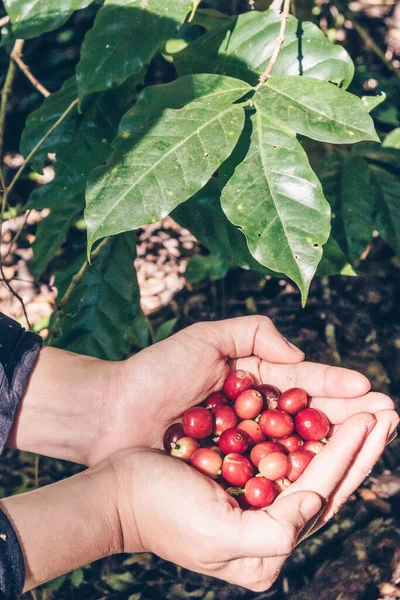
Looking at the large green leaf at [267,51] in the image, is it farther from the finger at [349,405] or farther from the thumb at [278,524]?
the thumb at [278,524]

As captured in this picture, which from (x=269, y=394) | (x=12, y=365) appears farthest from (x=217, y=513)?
(x=12, y=365)

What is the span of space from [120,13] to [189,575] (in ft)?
7.18

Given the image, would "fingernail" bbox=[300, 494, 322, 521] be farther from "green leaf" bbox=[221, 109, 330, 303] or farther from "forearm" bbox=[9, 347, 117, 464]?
"forearm" bbox=[9, 347, 117, 464]

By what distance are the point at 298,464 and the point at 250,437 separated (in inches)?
9.9

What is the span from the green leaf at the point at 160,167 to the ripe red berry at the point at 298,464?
1.04 meters

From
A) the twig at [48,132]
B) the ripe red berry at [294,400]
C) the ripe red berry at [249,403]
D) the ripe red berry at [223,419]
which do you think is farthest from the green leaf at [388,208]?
the twig at [48,132]

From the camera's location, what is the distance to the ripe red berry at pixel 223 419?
92.7 inches

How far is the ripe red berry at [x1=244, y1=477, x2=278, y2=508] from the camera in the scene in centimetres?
200

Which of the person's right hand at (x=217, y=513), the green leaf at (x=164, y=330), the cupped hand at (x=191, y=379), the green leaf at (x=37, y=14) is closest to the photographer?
the person's right hand at (x=217, y=513)

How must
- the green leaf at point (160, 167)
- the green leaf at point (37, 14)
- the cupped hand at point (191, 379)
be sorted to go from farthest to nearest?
the cupped hand at point (191, 379)
the green leaf at point (37, 14)
the green leaf at point (160, 167)

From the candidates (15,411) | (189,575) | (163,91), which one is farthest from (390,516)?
(163,91)

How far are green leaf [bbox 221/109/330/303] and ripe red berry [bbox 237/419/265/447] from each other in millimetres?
917

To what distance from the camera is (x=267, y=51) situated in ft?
6.80

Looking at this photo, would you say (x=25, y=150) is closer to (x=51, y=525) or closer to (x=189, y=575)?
(x=51, y=525)
